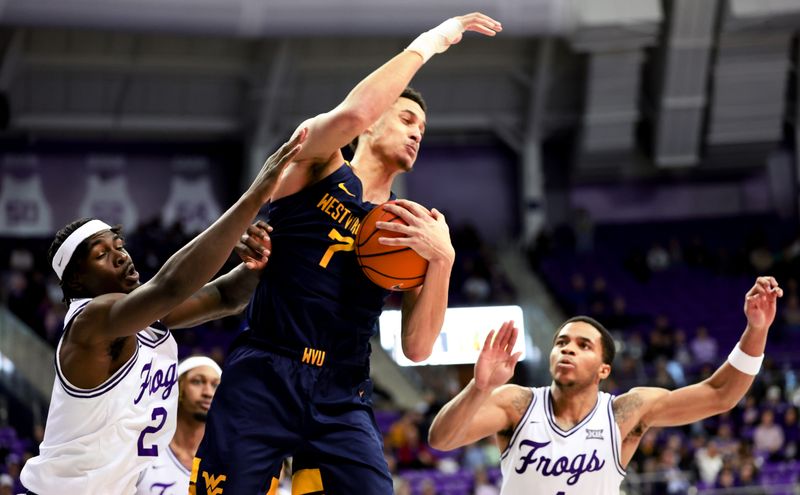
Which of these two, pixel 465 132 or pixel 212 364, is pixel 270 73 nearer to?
pixel 465 132

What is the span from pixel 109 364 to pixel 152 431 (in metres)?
0.40

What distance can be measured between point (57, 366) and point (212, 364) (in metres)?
1.99

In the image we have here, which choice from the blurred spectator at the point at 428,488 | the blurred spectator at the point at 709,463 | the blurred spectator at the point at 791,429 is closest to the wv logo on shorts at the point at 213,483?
the blurred spectator at the point at 428,488

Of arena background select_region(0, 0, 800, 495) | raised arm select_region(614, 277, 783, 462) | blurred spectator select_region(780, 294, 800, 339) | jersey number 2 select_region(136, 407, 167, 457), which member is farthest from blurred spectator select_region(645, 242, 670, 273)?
jersey number 2 select_region(136, 407, 167, 457)

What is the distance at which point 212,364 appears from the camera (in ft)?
21.9

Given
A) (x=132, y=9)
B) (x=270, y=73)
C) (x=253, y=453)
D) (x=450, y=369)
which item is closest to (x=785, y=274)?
(x=450, y=369)

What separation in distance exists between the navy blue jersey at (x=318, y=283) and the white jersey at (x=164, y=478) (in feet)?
6.11

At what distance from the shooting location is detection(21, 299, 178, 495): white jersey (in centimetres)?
469

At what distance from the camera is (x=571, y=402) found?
242 inches

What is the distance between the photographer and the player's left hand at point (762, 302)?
5.72 meters

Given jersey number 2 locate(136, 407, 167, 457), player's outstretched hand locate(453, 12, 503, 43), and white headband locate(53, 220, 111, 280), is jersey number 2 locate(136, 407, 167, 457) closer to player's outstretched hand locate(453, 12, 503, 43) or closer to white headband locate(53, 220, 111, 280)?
white headband locate(53, 220, 111, 280)

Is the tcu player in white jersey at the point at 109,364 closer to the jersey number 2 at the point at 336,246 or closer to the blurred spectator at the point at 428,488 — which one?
the jersey number 2 at the point at 336,246

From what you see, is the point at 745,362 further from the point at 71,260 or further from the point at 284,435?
the point at 71,260

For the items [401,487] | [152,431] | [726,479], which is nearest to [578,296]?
[726,479]
